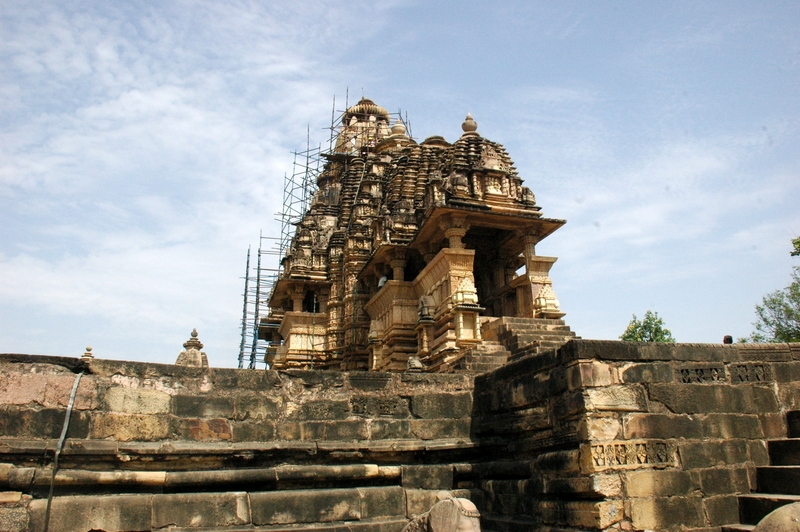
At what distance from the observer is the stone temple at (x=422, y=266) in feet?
54.0

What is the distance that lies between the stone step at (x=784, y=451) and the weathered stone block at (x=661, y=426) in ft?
2.36

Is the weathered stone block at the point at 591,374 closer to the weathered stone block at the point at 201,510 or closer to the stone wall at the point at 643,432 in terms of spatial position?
the stone wall at the point at 643,432

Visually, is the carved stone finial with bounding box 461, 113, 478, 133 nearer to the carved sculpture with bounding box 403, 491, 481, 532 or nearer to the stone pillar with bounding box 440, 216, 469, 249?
the stone pillar with bounding box 440, 216, 469, 249

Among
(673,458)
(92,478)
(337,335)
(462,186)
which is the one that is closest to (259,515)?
(92,478)

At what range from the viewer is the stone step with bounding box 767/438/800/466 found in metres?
5.48

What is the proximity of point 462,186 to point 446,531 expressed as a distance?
1356cm

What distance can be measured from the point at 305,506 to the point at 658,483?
3041 millimetres

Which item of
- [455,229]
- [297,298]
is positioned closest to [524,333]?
[455,229]

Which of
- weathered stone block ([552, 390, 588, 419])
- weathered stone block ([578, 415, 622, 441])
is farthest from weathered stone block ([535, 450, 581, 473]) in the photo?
weathered stone block ([552, 390, 588, 419])

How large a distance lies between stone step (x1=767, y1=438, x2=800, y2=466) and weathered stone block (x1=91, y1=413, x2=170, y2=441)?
17.3 ft

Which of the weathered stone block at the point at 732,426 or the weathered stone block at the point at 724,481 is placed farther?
the weathered stone block at the point at 732,426

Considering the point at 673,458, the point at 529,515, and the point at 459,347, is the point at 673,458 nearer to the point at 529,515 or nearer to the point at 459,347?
the point at 529,515

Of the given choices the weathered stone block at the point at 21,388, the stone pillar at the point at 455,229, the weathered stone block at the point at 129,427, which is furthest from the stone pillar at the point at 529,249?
the weathered stone block at the point at 21,388

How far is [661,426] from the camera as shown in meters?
5.39
